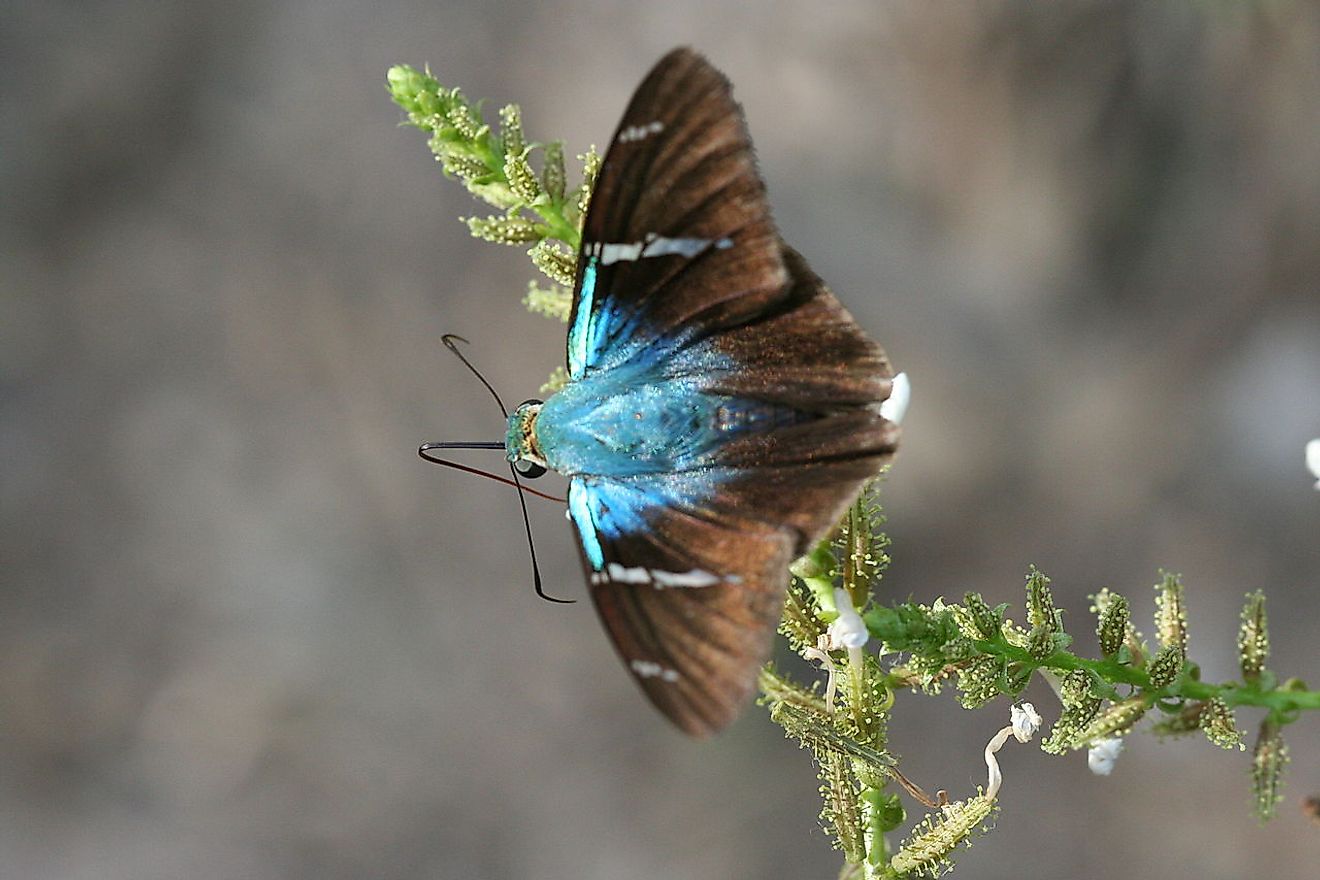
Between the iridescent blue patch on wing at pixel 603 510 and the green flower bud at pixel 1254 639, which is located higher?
the green flower bud at pixel 1254 639

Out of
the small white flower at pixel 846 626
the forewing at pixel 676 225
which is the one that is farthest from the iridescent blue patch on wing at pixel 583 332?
the small white flower at pixel 846 626

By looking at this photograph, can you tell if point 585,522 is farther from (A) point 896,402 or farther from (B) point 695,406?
(A) point 896,402

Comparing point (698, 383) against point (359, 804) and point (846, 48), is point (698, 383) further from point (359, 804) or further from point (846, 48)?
point (359, 804)

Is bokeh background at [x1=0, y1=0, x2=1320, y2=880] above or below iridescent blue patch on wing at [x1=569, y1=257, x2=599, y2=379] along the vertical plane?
below

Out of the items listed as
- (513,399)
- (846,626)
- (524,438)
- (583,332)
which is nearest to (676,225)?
(583,332)

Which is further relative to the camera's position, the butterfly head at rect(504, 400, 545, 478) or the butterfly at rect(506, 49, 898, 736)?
the butterfly head at rect(504, 400, 545, 478)

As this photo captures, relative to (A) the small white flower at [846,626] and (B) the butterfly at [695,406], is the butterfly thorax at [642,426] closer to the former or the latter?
(B) the butterfly at [695,406]

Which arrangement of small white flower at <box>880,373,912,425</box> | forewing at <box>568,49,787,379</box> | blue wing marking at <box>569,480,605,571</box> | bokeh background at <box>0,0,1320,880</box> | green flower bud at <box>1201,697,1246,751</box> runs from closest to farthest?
green flower bud at <box>1201,697,1246,751</box> → forewing at <box>568,49,787,379</box> → blue wing marking at <box>569,480,605,571</box> → small white flower at <box>880,373,912,425</box> → bokeh background at <box>0,0,1320,880</box>

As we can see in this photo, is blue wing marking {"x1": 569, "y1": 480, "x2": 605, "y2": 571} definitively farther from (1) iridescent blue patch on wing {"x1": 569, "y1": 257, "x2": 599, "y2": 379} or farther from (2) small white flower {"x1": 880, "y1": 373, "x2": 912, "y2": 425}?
(2) small white flower {"x1": 880, "y1": 373, "x2": 912, "y2": 425}

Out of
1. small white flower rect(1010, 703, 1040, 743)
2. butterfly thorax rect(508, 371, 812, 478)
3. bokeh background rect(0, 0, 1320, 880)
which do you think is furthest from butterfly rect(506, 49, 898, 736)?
bokeh background rect(0, 0, 1320, 880)
